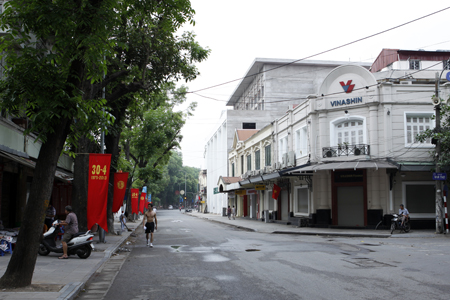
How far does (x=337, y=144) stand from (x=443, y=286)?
1873cm

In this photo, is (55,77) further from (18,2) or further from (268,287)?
(268,287)

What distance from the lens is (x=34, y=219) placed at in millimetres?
7570

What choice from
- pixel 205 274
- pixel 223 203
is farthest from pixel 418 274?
pixel 223 203

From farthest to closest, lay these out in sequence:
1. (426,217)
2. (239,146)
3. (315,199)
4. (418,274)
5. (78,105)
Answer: (239,146), (315,199), (426,217), (418,274), (78,105)

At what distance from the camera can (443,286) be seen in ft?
26.6

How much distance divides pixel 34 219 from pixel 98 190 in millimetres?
6713

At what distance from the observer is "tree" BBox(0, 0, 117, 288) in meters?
7.39

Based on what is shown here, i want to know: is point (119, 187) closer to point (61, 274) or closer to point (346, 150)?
point (61, 274)

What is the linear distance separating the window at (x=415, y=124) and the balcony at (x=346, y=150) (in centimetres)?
256

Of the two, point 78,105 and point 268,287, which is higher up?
point 78,105

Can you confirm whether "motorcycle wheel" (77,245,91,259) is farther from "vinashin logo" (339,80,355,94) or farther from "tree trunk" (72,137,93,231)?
"vinashin logo" (339,80,355,94)

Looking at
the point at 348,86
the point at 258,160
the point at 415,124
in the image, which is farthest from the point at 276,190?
the point at 415,124

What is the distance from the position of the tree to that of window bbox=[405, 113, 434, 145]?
70.4 ft

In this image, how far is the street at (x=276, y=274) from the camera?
767 cm
